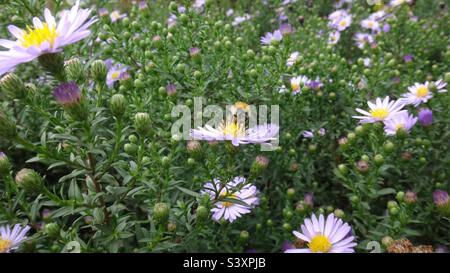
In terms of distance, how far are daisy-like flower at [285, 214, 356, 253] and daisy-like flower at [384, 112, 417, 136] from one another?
0.72 m

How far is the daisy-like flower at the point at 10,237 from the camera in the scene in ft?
4.72

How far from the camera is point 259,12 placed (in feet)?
14.2

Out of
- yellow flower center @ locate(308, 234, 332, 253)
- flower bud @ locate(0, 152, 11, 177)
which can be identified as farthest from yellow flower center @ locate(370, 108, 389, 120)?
flower bud @ locate(0, 152, 11, 177)

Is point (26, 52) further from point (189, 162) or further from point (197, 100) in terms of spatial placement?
point (197, 100)

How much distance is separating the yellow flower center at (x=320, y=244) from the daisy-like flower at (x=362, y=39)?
7.67 feet

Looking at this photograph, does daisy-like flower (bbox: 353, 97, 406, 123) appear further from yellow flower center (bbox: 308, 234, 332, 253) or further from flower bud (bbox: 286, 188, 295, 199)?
yellow flower center (bbox: 308, 234, 332, 253)

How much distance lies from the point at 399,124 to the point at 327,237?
90cm

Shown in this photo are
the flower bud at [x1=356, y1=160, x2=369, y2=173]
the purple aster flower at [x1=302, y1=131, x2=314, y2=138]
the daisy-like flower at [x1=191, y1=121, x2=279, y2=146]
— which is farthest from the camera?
the purple aster flower at [x1=302, y1=131, x2=314, y2=138]

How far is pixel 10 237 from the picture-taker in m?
1.47

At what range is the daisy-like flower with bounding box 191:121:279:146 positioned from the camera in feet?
5.03

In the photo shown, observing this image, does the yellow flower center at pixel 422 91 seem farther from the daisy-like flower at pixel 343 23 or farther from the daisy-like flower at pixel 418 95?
the daisy-like flower at pixel 343 23

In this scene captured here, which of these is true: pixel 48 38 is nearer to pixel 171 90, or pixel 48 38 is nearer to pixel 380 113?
pixel 171 90

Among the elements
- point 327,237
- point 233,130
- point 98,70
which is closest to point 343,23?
point 233,130
